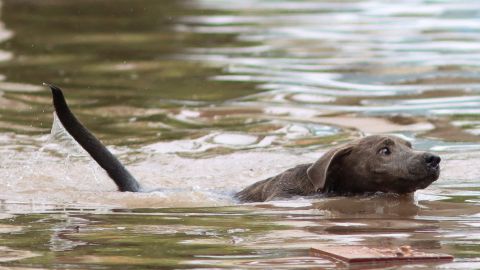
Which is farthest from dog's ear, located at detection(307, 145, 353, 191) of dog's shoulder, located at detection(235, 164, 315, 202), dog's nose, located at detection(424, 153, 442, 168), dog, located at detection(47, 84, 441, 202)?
dog's nose, located at detection(424, 153, 442, 168)

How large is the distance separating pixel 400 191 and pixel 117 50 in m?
9.73

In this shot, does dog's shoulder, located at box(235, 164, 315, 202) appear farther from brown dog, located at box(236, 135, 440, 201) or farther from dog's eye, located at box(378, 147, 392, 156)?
dog's eye, located at box(378, 147, 392, 156)

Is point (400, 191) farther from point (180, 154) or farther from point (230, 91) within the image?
point (230, 91)

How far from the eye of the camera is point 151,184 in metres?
11.2

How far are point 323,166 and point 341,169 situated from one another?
376 mm

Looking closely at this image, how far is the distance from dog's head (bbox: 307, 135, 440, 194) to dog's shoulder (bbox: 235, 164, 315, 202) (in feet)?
0.51

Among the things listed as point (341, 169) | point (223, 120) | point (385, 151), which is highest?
point (223, 120)

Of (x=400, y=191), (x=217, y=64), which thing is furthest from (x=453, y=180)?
(x=217, y=64)

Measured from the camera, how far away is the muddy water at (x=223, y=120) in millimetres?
7402

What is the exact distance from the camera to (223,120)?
1377 cm

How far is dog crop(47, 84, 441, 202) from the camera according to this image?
9375 millimetres

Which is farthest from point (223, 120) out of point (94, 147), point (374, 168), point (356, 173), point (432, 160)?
point (432, 160)

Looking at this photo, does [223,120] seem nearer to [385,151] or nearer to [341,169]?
[341,169]

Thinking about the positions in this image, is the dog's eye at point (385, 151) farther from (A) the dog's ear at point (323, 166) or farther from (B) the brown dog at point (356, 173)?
(A) the dog's ear at point (323, 166)
